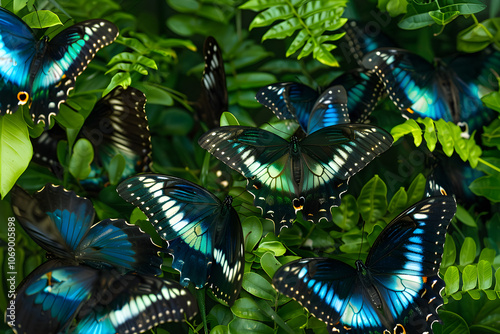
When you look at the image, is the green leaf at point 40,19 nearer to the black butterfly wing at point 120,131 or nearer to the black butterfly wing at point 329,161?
the black butterfly wing at point 120,131

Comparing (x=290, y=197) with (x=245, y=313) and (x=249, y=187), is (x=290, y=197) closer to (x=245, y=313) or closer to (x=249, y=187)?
(x=249, y=187)

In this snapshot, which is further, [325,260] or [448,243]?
[448,243]

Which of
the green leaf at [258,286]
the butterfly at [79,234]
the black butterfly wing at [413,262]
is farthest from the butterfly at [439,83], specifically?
the butterfly at [79,234]

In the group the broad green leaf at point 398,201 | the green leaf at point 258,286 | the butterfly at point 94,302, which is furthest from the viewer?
the broad green leaf at point 398,201

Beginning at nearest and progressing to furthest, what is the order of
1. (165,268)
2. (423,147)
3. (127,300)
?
1. (127,300)
2. (165,268)
3. (423,147)

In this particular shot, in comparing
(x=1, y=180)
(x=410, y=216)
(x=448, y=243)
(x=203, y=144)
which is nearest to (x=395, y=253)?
(x=410, y=216)

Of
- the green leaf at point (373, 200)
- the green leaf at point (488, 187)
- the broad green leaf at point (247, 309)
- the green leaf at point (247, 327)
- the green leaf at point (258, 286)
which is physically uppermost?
the green leaf at point (488, 187)
